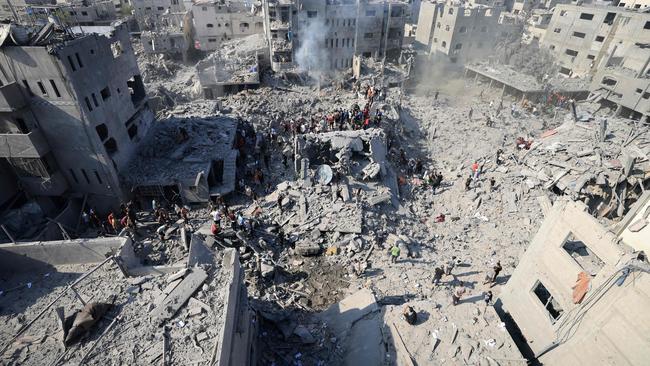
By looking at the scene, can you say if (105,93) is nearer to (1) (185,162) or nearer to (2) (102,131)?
(2) (102,131)

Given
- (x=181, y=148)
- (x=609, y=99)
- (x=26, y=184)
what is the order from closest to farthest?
1. (x=26, y=184)
2. (x=181, y=148)
3. (x=609, y=99)

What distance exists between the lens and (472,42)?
42.6m

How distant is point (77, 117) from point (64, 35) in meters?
3.88

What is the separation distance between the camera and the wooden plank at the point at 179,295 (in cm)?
738

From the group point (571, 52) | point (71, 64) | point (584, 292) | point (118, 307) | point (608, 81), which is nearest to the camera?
point (118, 307)

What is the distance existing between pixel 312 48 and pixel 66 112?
1007 inches

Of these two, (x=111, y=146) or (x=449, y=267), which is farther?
(x=111, y=146)

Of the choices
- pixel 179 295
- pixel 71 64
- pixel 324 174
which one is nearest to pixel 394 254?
pixel 324 174

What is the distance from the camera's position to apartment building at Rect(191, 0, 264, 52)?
43.0 metres

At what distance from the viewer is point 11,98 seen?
13867 millimetres

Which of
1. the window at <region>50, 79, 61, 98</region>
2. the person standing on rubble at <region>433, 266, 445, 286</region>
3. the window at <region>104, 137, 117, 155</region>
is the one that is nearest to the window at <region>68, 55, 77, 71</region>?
the window at <region>50, 79, 61, 98</region>

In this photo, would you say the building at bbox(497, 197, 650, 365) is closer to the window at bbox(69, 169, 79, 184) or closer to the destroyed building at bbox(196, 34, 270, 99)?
the window at bbox(69, 169, 79, 184)

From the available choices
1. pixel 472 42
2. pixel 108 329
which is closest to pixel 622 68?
pixel 472 42

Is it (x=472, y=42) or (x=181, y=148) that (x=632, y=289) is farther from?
(x=472, y=42)
